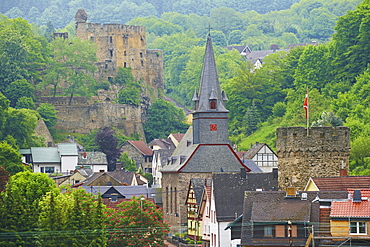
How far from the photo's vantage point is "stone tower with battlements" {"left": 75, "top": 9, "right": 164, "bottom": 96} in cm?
15462

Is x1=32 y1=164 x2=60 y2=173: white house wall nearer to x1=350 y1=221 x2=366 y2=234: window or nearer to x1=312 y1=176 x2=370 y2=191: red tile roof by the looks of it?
x1=312 y1=176 x2=370 y2=191: red tile roof

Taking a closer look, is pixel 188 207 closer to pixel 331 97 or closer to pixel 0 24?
pixel 331 97

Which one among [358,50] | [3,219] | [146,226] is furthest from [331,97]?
[3,219]

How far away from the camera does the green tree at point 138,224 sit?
200 feet

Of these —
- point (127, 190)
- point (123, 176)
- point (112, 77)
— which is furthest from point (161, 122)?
point (127, 190)

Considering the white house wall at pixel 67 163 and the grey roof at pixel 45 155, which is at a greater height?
the grey roof at pixel 45 155

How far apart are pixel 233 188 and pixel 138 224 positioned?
6628mm

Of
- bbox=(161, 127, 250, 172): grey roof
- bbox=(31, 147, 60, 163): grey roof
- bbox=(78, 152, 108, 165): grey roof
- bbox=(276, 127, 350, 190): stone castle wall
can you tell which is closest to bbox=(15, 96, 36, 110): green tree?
bbox=(78, 152, 108, 165): grey roof

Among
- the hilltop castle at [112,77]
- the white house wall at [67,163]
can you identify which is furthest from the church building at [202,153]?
the hilltop castle at [112,77]

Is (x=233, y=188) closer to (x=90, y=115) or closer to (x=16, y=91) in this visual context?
(x=16, y=91)

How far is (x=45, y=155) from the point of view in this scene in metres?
124

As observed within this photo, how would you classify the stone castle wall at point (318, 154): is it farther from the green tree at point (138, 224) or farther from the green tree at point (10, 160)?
the green tree at point (10, 160)

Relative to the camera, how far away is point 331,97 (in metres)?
116

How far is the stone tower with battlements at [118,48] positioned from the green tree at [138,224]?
9088cm
